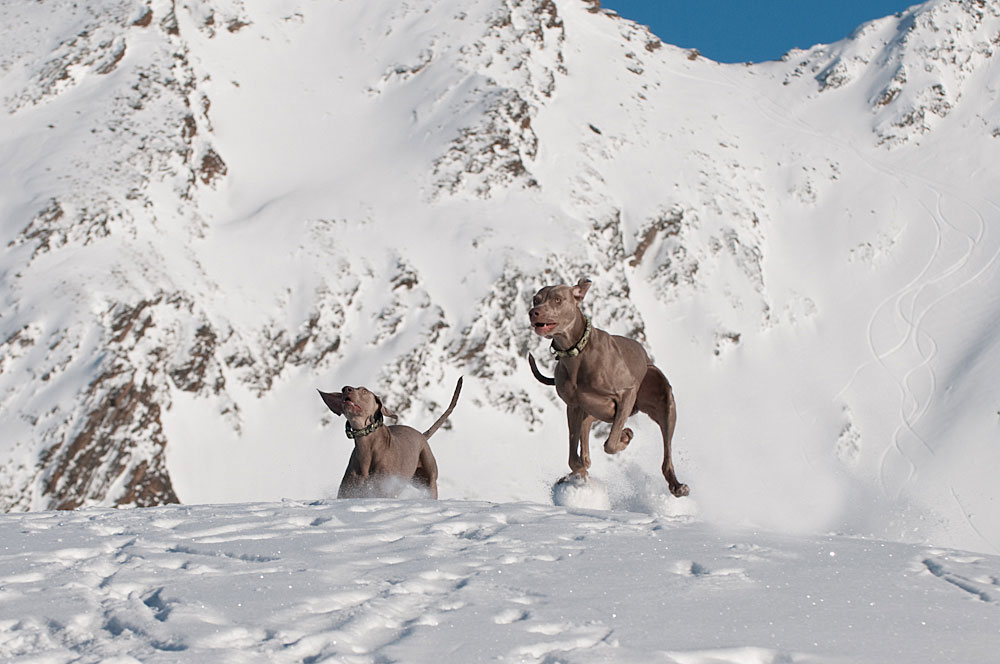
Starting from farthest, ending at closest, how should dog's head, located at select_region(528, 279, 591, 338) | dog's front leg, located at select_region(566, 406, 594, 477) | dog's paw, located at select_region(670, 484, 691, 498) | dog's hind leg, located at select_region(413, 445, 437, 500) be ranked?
dog's hind leg, located at select_region(413, 445, 437, 500), dog's paw, located at select_region(670, 484, 691, 498), dog's front leg, located at select_region(566, 406, 594, 477), dog's head, located at select_region(528, 279, 591, 338)

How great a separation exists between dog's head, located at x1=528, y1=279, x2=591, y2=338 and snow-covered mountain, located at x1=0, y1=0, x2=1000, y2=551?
23032mm

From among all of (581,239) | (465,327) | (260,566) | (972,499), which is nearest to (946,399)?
(972,499)

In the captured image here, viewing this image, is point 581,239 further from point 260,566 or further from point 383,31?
point 260,566

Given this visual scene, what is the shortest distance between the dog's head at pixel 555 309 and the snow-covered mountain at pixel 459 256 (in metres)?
23.0

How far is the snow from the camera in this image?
35.0 meters

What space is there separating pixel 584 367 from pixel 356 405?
7.02 ft

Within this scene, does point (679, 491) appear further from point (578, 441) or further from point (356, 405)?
point (356, 405)

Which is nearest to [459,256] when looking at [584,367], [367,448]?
[367,448]

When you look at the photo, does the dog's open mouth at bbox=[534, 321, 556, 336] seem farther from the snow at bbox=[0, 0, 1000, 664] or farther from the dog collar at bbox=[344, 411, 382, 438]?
the snow at bbox=[0, 0, 1000, 664]

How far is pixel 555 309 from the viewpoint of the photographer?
25.9 feet

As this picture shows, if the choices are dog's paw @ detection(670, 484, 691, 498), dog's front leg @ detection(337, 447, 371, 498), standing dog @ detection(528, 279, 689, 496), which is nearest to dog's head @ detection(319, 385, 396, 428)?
dog's front leg @ detection(337, 447, 371, 498)

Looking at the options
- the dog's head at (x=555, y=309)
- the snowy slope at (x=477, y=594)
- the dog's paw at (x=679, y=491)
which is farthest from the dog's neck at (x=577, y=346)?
the snowy slope at (x=477, y=594)

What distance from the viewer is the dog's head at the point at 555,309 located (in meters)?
7.80

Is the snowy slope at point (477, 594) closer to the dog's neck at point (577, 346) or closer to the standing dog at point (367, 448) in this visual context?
the dog's neck at point (577, 346)
